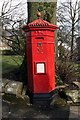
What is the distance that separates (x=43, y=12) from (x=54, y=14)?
1.46 ft

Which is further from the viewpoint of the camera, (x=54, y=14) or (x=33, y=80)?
(x=54, y=14)

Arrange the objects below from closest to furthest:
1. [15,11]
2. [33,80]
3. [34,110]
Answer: [34,110]
[33,80]
[15,11]

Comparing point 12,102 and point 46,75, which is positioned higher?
point 46,75

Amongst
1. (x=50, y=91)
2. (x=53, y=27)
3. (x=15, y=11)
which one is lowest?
(x=50, y=91)

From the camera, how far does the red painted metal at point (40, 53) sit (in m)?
5.31

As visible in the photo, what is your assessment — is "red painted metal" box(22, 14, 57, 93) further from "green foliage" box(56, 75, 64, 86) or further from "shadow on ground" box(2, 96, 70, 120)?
"green foliage" box(56, 75, 64, 86)

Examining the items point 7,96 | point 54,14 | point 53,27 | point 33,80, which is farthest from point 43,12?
point 7,96

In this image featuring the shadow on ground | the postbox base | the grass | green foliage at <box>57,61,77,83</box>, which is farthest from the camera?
the grass

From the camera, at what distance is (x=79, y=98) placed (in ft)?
18.3

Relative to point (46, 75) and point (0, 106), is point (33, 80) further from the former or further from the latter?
point (0, 106)

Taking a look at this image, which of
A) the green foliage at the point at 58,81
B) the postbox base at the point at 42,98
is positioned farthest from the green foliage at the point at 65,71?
the postbox base at the point at 42,98

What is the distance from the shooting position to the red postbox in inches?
209

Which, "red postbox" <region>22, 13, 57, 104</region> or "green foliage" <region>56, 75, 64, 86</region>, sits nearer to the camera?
"red postbox" <region>22, 13, 57, 104</region>

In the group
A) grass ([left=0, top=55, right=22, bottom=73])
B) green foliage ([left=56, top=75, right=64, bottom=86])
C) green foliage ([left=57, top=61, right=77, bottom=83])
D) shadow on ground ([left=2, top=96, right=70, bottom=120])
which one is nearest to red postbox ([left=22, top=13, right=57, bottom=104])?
shadow on ground ([left=2, top=96, right=70, bottom=120])
